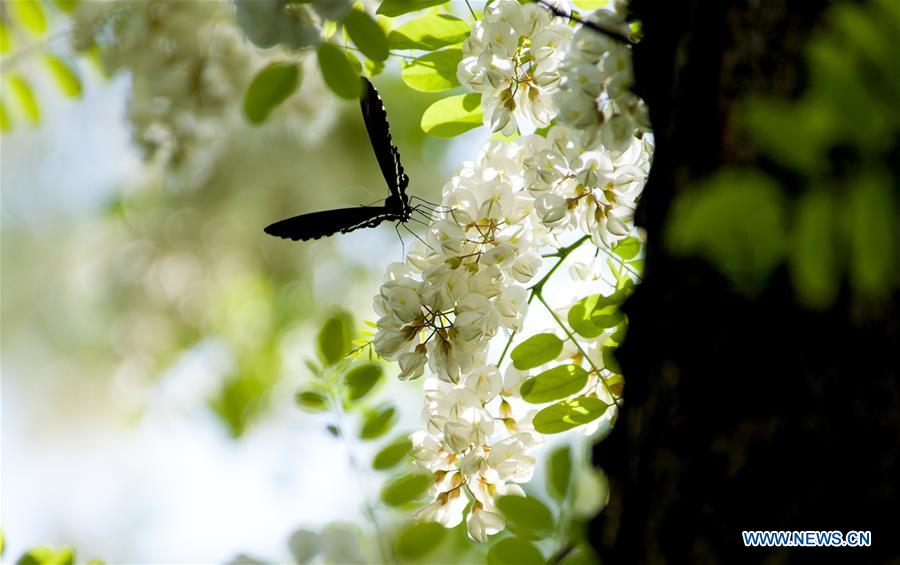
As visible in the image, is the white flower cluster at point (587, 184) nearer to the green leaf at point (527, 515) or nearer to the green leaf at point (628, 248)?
the green leaf at point (628, 248)

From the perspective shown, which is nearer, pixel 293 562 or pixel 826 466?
pixel 826 466

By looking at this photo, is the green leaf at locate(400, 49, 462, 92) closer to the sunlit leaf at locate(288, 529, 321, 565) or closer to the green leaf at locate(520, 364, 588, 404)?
the green leaf at locate(520, 364, 588, 404)

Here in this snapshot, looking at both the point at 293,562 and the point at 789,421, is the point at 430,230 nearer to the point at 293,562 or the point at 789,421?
the point at 293,562

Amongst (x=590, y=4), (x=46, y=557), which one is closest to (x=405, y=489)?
(x=46, y=557)

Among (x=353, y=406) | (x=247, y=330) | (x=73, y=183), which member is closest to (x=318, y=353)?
(x=353, y=406)

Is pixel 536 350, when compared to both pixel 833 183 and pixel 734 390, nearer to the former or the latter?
pixel 734 390

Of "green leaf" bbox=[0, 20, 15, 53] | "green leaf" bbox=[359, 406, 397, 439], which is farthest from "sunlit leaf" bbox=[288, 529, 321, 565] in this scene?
"green leaf" bbox=[0, 20, 15, 53]

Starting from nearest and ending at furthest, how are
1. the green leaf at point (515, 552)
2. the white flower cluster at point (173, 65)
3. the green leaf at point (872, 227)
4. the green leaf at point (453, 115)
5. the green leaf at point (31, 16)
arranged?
the green leaf at point (872, 227)
the green leaf at point (515, 552)
the green leaf at point (453, 115)
the green leaf at point (31, 16)
the white flower cluster at point (173, 65)

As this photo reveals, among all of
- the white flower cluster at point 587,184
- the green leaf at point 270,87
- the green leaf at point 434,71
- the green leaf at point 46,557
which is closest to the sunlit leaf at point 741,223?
the white flower cluster at point 587,184
